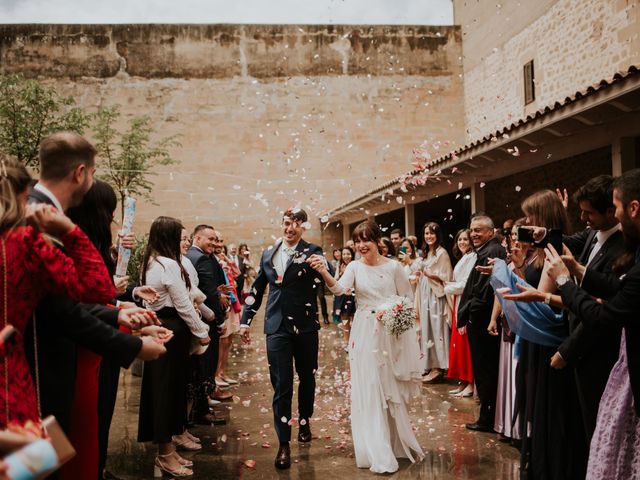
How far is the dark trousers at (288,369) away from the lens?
16.5 feet

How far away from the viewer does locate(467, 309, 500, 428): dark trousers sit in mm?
5719

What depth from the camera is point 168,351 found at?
480 centimetres

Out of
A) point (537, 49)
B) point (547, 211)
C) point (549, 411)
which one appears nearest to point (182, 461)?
point (549, 411)

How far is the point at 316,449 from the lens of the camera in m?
5.23

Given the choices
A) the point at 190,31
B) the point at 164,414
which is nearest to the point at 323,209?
the point at 190,31

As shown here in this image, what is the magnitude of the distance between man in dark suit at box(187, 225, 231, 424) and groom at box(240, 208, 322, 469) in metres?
0.91

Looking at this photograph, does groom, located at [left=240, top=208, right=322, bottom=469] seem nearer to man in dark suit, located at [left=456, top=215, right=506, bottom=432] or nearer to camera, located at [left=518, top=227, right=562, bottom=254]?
man in dark suit, located at [left=456, top=215, right=506, bottom=432]

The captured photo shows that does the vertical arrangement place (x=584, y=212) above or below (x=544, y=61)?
below

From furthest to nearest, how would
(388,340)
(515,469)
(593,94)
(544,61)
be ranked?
(544,61), (593,94), (388,340), (515,469)

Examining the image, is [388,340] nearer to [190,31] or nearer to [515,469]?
[515,469]

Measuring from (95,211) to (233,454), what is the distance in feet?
8.55

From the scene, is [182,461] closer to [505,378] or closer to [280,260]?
[280,260]

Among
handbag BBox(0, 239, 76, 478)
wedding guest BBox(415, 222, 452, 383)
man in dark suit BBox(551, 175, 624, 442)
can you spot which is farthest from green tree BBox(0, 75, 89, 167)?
man in dark suit BBox(551, 175, 624, 442)

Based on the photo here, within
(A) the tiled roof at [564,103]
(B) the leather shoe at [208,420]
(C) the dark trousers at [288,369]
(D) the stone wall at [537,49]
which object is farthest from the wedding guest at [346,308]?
(D) the stone wall at [537,49]
